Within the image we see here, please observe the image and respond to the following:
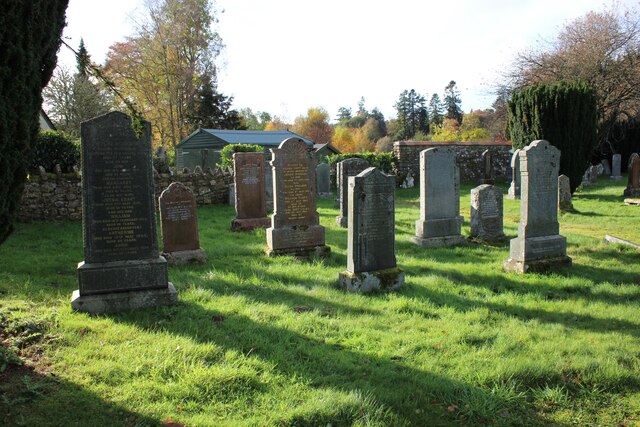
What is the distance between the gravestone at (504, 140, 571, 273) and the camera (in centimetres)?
730

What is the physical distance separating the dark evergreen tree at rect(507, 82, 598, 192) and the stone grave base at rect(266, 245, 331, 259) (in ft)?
35.2

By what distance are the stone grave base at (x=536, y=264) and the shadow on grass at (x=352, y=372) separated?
398 centimetres

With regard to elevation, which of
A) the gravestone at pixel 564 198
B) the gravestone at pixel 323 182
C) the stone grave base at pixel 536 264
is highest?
the gravestone at pixel 323 182

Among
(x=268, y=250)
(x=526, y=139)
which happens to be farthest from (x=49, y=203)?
(x=526, y=139)

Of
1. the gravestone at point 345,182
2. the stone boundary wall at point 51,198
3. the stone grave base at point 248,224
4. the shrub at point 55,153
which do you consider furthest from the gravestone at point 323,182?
the shrub at point 55,153

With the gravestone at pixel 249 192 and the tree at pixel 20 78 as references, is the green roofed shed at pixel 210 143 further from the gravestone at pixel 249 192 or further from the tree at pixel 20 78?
the tree at pixel 20 78

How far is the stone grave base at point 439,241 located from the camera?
9.26 metres

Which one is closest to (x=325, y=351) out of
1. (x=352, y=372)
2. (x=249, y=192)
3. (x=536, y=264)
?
(x=352, y=372)

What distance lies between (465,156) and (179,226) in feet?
63.2

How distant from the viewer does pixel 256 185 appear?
11352mm

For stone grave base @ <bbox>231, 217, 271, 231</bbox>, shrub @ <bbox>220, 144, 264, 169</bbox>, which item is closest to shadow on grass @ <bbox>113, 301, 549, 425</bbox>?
stone grave base @ <bbox>231, 217, 271, 231</bbox>

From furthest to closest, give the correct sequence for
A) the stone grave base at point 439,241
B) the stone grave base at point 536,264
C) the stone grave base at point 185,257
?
1. the stone grave base at point 439,241
2. the stone grave base at point 185,257
3. the stone grave base at point 536,264

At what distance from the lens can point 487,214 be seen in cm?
974

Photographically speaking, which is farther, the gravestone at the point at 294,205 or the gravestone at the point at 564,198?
the gravestone at the point at 564,198
